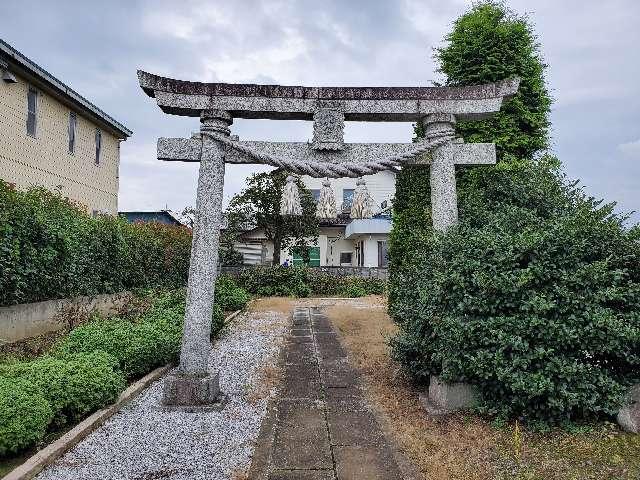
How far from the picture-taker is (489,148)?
20.2 ft

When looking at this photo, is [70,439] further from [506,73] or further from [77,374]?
[506,73]

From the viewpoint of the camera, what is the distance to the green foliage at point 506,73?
9023 mm

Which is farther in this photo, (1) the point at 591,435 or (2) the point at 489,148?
(2) the point at 489,148

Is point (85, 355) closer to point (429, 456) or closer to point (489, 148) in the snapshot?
point (429, 456)

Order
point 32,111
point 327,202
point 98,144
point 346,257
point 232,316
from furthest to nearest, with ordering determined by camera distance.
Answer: point 346,257, point 98,144, point 32,111, point 232,316, point 327,202

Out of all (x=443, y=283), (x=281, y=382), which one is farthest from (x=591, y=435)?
(x=281, y=382)

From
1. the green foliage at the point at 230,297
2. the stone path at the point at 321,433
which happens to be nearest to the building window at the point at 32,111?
the green foliage at the point at 230,297

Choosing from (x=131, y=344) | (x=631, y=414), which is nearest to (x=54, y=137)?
(x=131, y=344)

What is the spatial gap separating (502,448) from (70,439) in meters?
4.03

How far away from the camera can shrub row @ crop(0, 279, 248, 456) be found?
4.27 m

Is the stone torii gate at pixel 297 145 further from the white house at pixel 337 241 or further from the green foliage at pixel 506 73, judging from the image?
the white house at pixel 337 241

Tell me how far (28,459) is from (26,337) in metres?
5.65

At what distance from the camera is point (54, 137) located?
15914 millimetres

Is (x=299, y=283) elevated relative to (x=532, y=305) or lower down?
lower down
